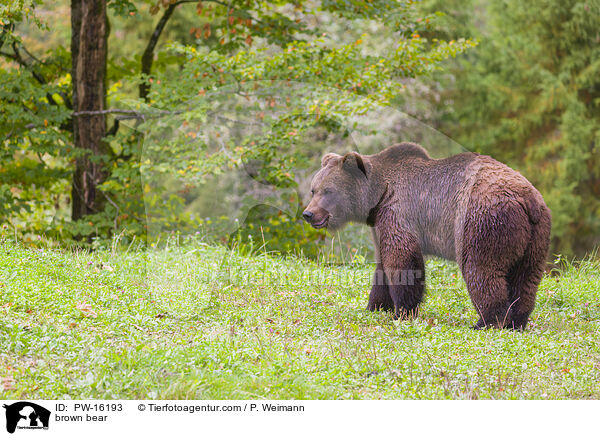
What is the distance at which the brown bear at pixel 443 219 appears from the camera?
579 cm

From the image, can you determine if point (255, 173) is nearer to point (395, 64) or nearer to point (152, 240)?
point (152, 240)

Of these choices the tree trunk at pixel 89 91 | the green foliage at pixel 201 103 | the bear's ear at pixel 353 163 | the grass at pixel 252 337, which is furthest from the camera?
the tree trunk at pixel 89 91

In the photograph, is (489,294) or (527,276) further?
(527,276)

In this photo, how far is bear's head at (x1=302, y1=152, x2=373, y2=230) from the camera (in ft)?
21.7

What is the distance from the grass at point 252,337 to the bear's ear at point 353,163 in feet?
5.10

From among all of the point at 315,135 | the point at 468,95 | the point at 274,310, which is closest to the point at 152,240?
the point at 315,135

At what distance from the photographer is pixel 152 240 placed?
10391 millimetres

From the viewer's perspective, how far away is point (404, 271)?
643cm

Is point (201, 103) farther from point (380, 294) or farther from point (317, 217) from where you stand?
point (380, 294)

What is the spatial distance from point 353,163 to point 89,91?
268 inches
